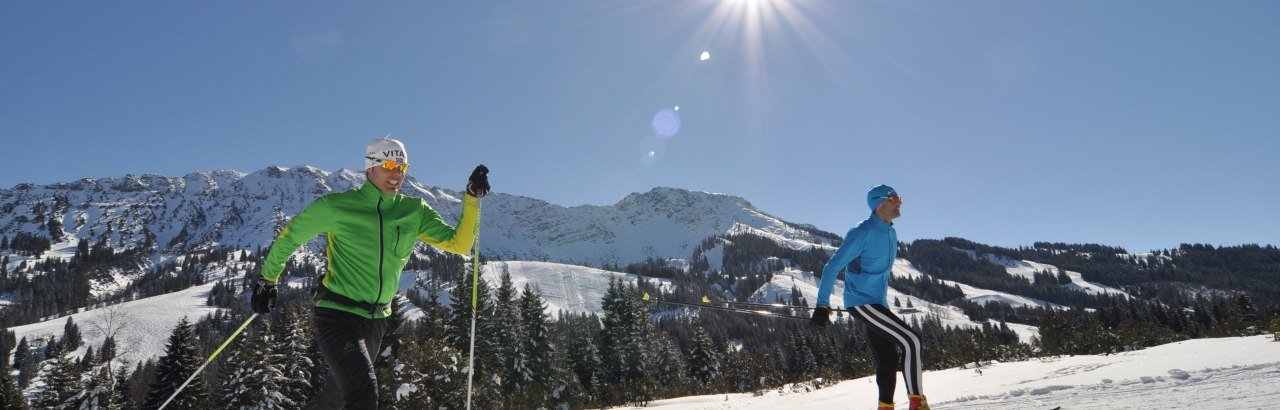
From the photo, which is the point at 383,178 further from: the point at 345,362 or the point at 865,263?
the point at 865,263

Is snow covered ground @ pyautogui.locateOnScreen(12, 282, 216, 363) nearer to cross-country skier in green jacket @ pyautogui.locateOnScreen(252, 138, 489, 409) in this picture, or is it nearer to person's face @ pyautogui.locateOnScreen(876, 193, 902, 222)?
cross-country skier in green jacket @ pyautogui.locateOnScreen(252, 138, 489, 409)

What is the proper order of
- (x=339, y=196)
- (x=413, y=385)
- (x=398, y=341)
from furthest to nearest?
(x=398, y=341) < (x=413, y=385) < (x=339, y=196)

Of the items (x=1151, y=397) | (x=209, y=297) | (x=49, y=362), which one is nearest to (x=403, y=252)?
(x=1151, y=397)

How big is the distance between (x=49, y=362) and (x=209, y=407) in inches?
280

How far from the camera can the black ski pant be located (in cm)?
343

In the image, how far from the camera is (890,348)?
5.02 metres

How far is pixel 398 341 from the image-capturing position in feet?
92.1

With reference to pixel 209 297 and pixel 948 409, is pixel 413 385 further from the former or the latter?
pixel 209 297

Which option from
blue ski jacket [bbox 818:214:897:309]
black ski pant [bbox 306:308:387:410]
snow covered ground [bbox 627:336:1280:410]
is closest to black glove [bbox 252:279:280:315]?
black ski pant [bbox 306:308:387:410]

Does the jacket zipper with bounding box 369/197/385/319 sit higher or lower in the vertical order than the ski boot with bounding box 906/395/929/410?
higher

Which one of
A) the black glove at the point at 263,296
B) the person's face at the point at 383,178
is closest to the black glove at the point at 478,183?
the person's face at the point at 383,178

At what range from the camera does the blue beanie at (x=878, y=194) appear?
562cm

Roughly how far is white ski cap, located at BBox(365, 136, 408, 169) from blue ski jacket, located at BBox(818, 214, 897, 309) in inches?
154

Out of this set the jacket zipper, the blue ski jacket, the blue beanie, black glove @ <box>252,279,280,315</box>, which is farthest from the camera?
the blue beanie
